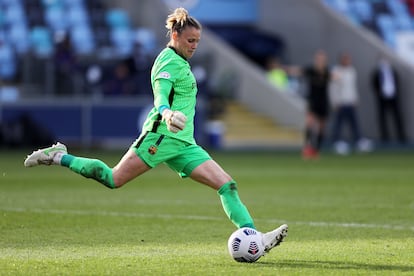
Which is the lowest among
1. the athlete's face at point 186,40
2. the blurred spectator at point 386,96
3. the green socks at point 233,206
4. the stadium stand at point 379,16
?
the blurred spectator at point 386,96

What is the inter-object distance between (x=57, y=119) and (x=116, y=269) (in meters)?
19.3

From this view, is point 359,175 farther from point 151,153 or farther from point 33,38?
point 33,38

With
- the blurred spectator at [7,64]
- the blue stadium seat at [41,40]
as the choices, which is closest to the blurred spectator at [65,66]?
the blue stadium seat at [41,40]

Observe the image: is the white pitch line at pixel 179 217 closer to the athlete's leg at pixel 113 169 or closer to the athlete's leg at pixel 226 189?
the athlete's leg at pixel 226 189

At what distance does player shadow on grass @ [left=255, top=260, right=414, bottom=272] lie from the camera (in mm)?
8031

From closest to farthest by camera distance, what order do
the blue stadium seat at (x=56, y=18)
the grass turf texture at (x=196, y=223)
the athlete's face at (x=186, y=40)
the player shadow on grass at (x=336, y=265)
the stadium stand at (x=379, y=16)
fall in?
the player shadow on grass at (x=336, y=265), the grass turf texture at (x=196, y=223), the athlete's face at (x=186, y=40), the blue stadium seat at (x=56, y=18), the stadium stand at (x=379, y=16)

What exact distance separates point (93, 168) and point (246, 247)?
1509 millimetres

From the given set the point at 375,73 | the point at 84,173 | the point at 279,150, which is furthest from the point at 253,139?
the point at 84,173

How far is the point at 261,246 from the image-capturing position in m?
8.45

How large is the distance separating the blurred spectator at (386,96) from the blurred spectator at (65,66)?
8.47 m

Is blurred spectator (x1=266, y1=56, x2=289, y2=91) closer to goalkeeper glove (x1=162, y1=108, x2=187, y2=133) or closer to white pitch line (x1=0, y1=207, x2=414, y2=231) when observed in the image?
white pitch line (x1=0, y1=207, x2=414, y2=231)

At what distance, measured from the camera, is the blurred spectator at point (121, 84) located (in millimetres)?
28547

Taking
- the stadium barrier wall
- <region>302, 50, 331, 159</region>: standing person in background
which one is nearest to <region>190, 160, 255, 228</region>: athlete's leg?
<region>302, 50, 331, 159</region>: standing person in background

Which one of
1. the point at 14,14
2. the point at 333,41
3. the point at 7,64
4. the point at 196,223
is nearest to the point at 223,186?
the point at 196,223
